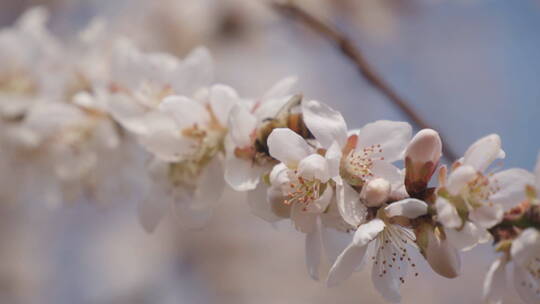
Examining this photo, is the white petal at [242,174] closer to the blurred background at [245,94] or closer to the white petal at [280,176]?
the white petal at [280,176]

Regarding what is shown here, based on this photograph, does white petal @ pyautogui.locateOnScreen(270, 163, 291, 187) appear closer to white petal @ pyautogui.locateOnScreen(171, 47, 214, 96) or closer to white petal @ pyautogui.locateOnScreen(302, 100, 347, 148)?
white petal @ pyautogui.locateOnScreen(302, 100, 347, 148)

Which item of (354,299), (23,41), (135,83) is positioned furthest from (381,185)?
(354,299)

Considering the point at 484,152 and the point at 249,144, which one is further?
the point at 249,144

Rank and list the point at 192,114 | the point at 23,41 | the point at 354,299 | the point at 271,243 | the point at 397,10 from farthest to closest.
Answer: the point at 271,243
the point at 397,10
the point at 354,299
the point at 23,41
the point at 192,114

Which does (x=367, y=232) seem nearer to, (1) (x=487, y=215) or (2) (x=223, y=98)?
(1) (x=487, y=215)

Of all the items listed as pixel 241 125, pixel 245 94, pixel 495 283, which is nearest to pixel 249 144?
pixel 241 125

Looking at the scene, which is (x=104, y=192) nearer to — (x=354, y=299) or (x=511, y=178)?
(x=511, y=178)
